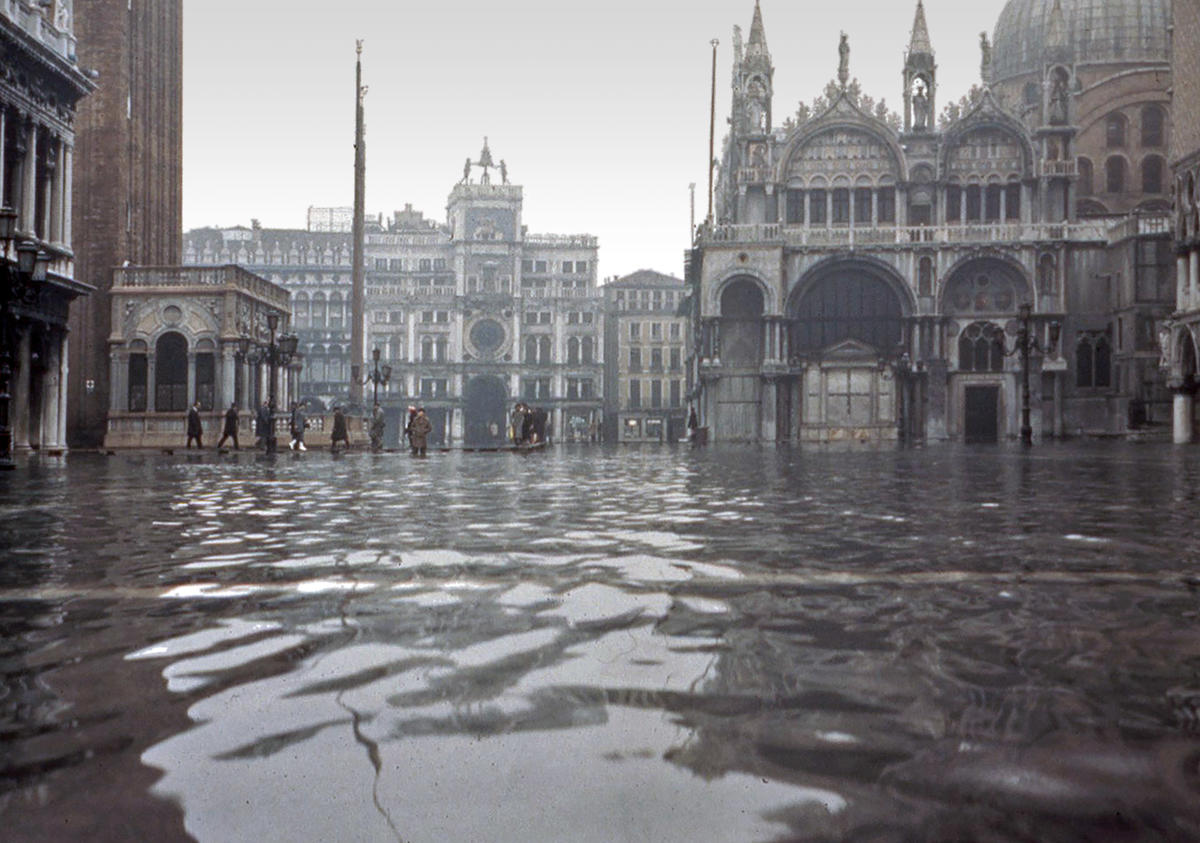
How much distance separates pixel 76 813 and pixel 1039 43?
6572 centimetres

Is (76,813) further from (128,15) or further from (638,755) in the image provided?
(128,15)

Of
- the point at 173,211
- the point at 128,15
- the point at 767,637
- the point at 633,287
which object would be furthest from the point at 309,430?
the point at 633,287

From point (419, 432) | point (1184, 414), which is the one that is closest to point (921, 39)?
point (1184, 414)

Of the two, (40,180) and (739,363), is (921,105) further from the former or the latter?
(40,180)

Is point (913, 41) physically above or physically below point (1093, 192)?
above

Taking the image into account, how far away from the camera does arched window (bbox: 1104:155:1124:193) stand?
5684cm

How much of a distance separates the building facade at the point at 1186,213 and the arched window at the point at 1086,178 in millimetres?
19809

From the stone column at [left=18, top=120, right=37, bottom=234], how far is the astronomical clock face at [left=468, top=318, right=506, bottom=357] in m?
57.3

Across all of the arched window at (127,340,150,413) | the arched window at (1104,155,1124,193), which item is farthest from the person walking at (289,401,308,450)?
the arched window at (1104,155,1124,193)

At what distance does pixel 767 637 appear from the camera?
2.98 metres

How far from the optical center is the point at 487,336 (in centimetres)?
8344

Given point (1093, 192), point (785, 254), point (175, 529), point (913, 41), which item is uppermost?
point (913, 41)

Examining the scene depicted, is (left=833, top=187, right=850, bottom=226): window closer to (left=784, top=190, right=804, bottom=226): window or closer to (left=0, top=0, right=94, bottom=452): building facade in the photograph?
(left=784, top=190, right=804, bottom=226): window

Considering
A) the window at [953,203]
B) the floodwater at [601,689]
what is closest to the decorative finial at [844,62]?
the window at [953,203]
